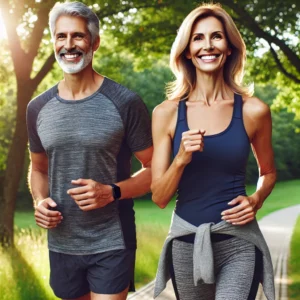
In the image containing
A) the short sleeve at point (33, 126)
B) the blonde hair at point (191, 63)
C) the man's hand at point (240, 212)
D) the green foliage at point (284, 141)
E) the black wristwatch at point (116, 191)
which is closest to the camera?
the man's hand at point (240, 212)

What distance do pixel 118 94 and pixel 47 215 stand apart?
0.74m

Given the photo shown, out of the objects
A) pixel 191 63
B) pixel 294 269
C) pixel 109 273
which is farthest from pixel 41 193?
pixel 294 269

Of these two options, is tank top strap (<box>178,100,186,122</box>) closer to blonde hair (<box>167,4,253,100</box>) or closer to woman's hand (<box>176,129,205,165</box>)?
blonde hair (<box>167,4,253,100</box>)

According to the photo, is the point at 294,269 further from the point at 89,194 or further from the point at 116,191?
the point at 89,194

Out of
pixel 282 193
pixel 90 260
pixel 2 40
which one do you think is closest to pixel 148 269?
pixel 2 40

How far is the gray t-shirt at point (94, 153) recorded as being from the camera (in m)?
3.81

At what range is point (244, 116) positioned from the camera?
3.55 m

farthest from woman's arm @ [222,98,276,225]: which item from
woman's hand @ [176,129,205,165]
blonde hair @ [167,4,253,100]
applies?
woman's hand @ [176,129,205,165]

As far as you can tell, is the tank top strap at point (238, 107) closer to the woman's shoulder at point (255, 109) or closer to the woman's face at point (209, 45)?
the woman's shoulder at point (255, 109)

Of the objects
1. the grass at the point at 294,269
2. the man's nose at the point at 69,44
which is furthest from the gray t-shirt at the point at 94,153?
the grass at the point at 294,269

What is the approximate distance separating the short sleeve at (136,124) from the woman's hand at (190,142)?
0.60 m

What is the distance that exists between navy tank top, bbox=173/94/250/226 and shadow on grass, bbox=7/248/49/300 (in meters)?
4.96

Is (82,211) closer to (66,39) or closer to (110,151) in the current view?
(110,151)

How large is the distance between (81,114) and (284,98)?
17.7 metres
